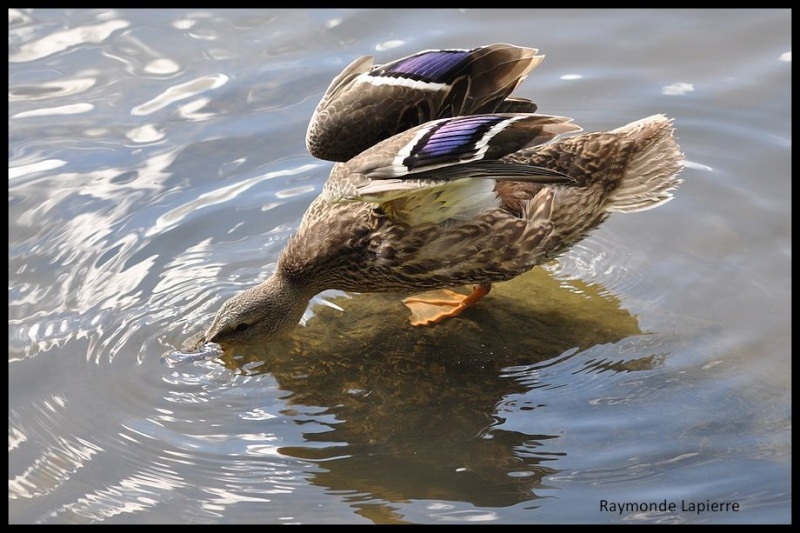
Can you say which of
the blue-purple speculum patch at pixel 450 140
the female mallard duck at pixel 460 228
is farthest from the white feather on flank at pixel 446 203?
the blue-purple speculum patch at pixel 450 140

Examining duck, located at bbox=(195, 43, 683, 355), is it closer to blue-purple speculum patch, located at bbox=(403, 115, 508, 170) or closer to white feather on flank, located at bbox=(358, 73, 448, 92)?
white feather on flank, located at bbox=(358, 73, 448, 92)

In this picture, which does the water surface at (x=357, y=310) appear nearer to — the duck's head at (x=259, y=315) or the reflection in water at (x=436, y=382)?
the reflection in water at (x=436, y=382)

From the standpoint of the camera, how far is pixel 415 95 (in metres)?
6.20

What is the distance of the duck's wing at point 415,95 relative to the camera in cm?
620

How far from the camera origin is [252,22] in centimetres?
910

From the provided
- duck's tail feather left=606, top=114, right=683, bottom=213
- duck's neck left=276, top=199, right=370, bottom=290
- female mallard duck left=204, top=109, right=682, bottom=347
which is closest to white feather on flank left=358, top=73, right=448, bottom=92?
female mallard duck left=204, top=109, right=682, bottom=347

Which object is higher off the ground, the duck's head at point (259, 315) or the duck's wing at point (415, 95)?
the duck's wing at point (415, 95)

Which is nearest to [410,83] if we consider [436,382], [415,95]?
[415,95]

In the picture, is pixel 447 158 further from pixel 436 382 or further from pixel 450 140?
pixel 436 382

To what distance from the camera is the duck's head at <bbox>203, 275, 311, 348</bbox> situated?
20.7 feet

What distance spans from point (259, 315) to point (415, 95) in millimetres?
1558

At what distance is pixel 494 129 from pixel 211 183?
2.88 metres

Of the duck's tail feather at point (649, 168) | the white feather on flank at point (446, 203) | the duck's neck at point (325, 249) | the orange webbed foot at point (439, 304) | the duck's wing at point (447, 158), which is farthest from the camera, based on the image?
the orange webbed foot at point (439, 304)

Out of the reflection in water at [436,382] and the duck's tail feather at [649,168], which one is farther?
the duck's tail feather at [649,168]
